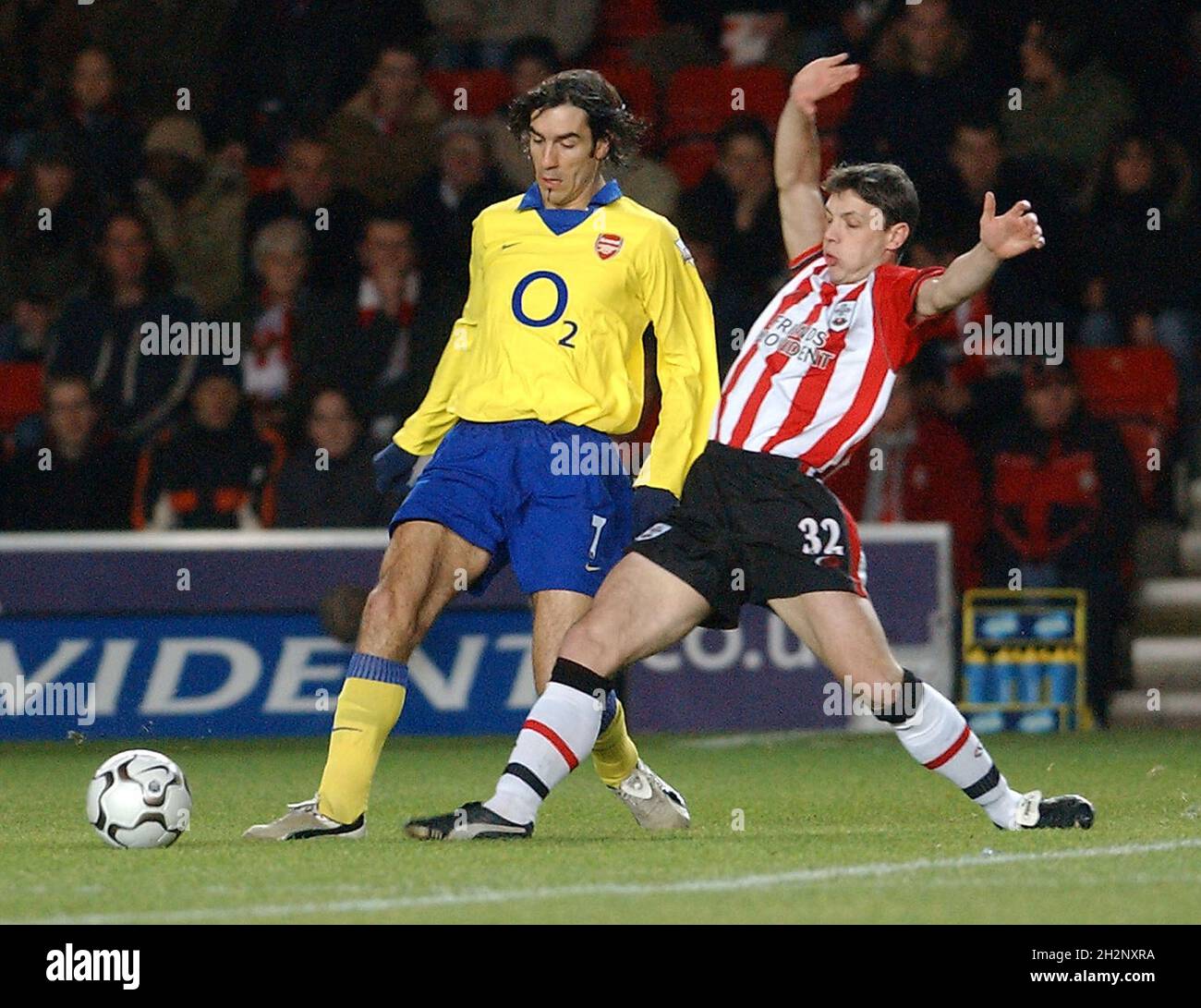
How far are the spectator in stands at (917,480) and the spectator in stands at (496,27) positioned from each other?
323cm

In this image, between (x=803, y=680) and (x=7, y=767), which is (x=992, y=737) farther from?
(x=7, y=767)

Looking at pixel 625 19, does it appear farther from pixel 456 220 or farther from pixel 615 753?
pixel 615 753

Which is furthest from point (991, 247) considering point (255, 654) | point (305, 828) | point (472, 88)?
point (472, 88)

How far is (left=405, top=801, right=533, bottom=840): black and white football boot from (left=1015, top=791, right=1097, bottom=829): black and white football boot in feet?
4.17

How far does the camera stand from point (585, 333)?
6234mm

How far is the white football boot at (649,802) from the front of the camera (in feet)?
21.3

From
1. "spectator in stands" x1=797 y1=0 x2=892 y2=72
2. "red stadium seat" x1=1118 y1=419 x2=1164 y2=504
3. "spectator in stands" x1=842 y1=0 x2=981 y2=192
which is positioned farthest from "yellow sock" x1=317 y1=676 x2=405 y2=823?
"spectator in stands" x1=797 y1=0 x2=892 y2=72

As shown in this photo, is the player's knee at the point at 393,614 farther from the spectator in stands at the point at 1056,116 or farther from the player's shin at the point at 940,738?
the spectator in stands at the point at 1056,116

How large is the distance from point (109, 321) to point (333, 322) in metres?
1.02

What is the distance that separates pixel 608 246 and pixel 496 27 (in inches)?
279

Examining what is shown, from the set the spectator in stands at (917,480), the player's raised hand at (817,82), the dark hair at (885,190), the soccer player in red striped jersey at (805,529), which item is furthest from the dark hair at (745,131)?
the dark hair at (885,190)

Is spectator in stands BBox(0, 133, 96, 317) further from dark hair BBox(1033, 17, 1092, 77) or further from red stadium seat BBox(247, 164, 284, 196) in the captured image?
dark hair BBox(1033, 17, 1092, 77)

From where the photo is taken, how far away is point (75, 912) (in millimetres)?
4723
